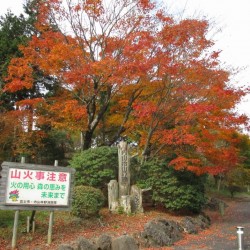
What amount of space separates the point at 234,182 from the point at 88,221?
2522 cm

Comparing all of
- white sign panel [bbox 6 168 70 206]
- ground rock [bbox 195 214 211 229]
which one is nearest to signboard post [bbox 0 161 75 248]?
white sign panel [bbox 6 168 70 206]

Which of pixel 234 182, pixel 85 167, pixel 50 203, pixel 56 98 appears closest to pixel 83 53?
pixel 56 98

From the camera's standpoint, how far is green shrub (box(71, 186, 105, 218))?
10977 mm

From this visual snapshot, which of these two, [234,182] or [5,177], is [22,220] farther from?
[234,182]

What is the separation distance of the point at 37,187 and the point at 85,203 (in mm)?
2755

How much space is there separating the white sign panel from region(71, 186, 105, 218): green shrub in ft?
6.39

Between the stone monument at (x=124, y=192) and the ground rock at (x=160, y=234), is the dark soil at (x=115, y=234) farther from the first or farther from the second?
the stone monument at (x=124, y=192)

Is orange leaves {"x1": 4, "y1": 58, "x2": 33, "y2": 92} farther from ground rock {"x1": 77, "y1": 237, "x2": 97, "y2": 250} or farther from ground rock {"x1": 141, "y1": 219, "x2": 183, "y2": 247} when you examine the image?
ground rock {"x1": 77, "y1": 237, "x2": 97, "y2": 250}

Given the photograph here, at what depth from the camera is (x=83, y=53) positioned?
16922mm

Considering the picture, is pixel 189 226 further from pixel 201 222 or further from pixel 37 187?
pixel 37 187

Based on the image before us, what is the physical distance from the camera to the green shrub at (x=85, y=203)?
1098 centimetres

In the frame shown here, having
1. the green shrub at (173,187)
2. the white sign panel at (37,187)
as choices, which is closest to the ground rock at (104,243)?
the white sign panel at (37,187)

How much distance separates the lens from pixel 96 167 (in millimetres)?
14281

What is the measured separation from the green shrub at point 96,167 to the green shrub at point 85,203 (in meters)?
2.72
